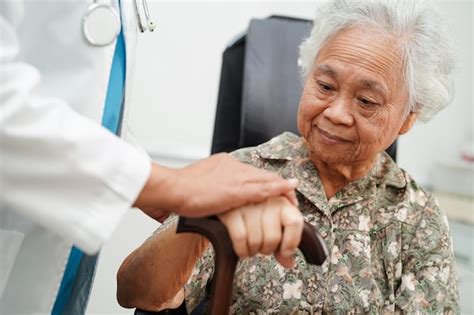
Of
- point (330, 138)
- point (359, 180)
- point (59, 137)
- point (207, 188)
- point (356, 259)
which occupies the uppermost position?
point (59, 137)

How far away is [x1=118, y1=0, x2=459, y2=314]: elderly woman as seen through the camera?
3.83ft

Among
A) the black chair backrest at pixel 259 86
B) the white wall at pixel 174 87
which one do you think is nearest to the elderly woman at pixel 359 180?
the black chair backrest at pixel 259 86

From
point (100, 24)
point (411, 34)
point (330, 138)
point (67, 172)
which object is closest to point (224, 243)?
point (67, 172)

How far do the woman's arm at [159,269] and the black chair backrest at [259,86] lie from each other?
1.64ft

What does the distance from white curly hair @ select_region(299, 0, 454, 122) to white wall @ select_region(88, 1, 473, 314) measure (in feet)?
3.24

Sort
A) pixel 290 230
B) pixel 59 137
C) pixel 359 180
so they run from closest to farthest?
1. pixel 59 137
2. pixel 290 230
3. pixel 359 180

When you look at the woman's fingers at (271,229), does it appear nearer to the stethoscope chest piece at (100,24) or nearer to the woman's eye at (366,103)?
the stethoscope chest piece at (100,24)

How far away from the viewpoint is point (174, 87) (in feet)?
7.20

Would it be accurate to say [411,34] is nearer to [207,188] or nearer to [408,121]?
[408,121]

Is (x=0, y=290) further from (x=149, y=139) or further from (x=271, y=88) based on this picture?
(x=149, y=139)

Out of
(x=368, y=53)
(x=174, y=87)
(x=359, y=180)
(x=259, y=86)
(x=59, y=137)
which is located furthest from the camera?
(x=174, y=87)

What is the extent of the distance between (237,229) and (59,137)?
0.80 ft

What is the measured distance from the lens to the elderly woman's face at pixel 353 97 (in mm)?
1166

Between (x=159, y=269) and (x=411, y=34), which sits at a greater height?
(x=411, y=34)
